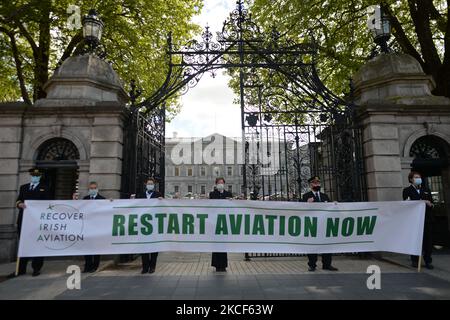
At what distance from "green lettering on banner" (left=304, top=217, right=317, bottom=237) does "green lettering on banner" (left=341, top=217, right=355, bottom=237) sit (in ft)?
2.11

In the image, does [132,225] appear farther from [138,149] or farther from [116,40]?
[116,40]

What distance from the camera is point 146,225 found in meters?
6.87

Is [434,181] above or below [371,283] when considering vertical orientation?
above

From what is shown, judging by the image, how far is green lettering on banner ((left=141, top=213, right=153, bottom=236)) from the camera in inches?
270

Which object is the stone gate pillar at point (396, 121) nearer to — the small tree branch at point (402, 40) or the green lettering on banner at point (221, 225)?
the small tree branch at point (402, 40)

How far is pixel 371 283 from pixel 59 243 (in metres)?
6.43

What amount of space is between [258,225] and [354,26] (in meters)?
11.4

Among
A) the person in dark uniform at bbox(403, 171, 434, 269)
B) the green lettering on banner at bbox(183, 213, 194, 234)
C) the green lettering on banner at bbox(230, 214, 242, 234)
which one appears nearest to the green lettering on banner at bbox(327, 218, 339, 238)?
the green lettering on banner at bbox(230, 214, 242, 234)

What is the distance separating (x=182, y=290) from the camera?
19.2 ft

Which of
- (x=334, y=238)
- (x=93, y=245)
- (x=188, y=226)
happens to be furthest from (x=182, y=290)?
(x=334, y=238)

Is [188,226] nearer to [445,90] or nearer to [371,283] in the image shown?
[371,283]

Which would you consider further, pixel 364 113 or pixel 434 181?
pixel 434 181
